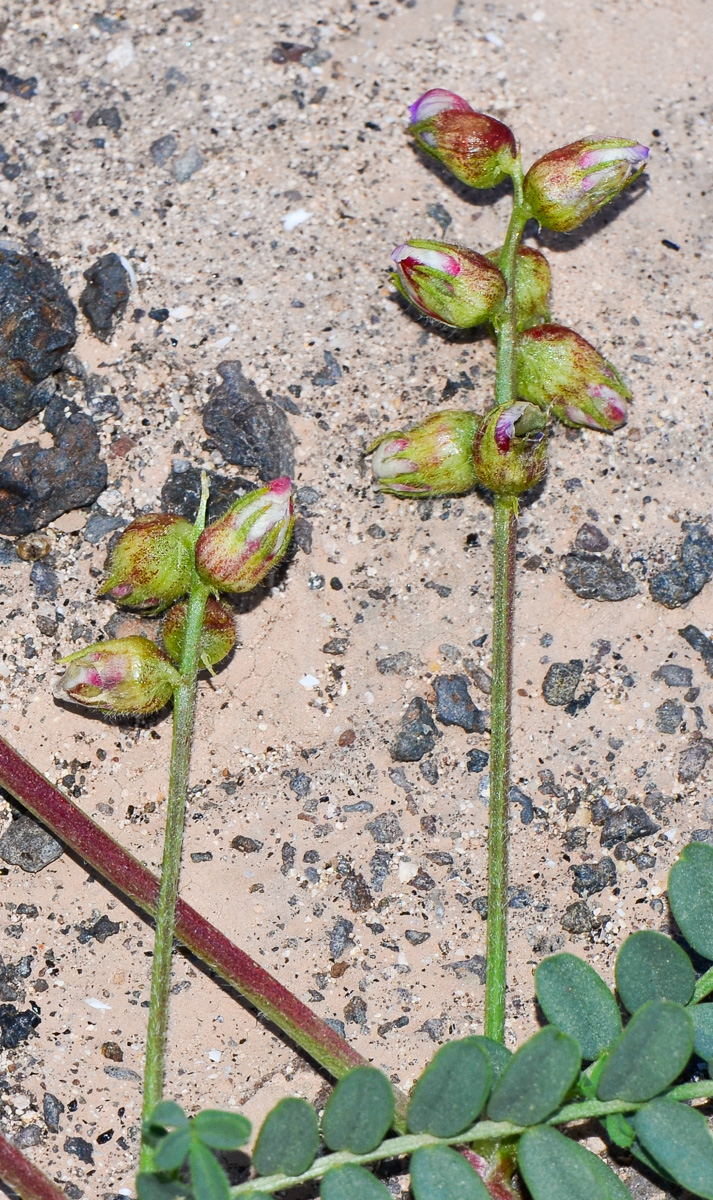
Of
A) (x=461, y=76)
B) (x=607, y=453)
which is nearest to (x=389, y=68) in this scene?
(x=461, y=76)

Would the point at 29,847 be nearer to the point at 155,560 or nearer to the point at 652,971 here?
the point at 155,560

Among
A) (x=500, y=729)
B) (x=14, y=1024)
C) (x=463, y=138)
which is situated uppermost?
(x=463, y=138)

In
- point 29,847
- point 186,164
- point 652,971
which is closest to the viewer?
point 652,971

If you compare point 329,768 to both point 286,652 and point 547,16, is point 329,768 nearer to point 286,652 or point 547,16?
point 286,652

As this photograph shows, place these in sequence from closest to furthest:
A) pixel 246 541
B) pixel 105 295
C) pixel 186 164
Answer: pixel 246 541
pixel 105 295
pixel 186 164

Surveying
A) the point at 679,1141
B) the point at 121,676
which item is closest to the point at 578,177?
the point at 121,676

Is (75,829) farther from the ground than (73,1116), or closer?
farther from the ground

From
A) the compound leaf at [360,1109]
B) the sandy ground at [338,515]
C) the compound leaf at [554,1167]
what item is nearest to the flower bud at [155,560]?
the sandy ground at [338,515]

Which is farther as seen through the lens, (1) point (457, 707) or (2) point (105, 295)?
(2) point (105, 295)
